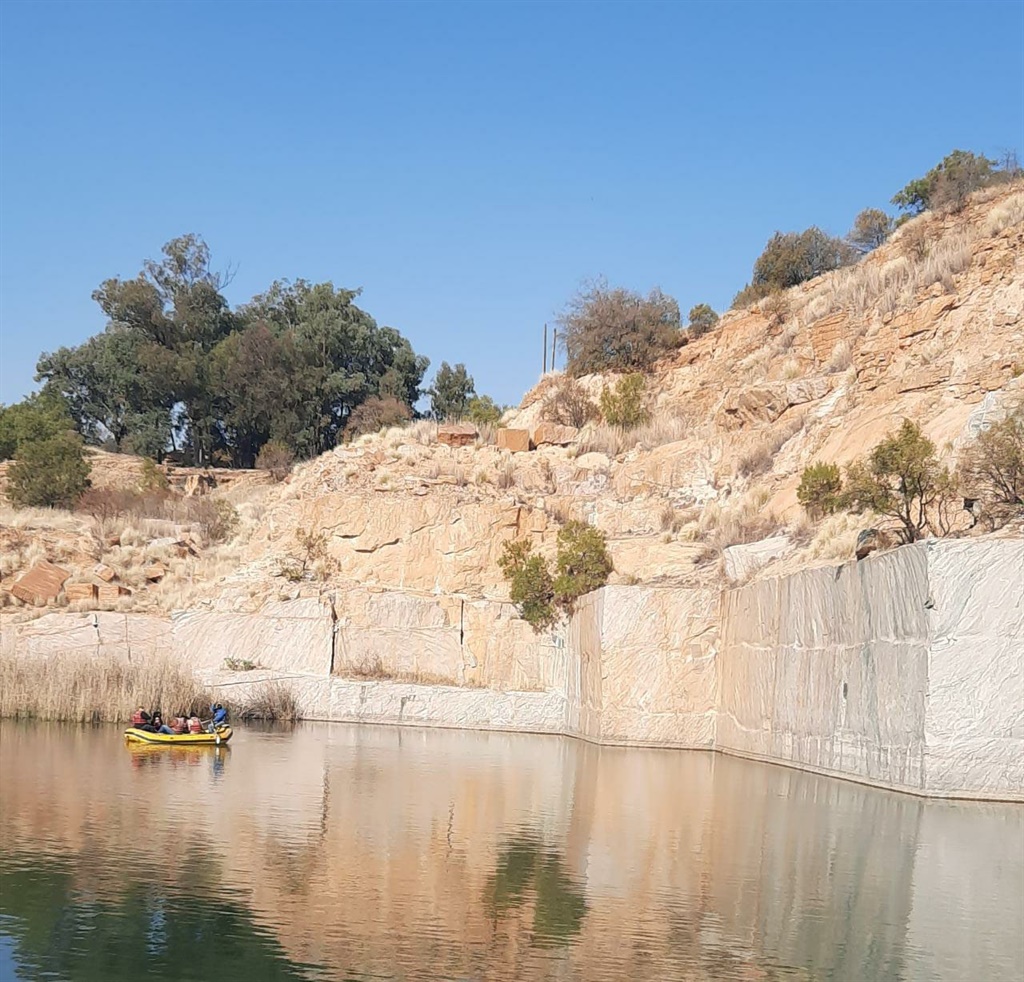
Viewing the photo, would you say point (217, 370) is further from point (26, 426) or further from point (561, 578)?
point (561, 578)

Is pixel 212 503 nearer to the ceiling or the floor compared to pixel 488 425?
nearer to the floor

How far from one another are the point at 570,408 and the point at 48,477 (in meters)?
16.3

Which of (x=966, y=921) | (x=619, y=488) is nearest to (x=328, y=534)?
(x=619, y=488)

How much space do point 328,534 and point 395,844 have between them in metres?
21.2

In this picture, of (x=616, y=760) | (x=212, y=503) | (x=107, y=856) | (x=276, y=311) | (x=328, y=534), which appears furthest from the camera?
(x=276, y=311)

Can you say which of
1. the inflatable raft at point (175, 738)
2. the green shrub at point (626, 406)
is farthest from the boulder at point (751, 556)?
the green shrub at point (626, 406)

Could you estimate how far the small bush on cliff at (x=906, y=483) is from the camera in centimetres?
2191

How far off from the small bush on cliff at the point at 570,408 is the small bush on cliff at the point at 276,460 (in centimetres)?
1145

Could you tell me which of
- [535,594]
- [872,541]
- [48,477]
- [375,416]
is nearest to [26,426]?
[48,477]

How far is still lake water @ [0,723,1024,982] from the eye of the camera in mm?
9992

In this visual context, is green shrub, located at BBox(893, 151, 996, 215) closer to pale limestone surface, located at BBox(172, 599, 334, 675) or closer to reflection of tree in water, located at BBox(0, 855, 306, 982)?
pale limestone surface, located at BBox(172, 599, 334, 675)

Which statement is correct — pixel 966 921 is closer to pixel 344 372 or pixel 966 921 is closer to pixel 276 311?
pixel 344 372

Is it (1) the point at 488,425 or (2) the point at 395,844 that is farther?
(1) the point at 488,425

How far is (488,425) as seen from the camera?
149 ft
